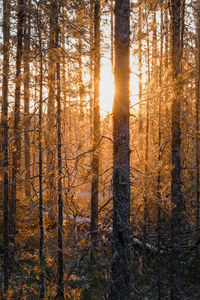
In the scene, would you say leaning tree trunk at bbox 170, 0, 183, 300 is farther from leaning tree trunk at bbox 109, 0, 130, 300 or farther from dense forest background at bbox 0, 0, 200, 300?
leaning tree trunk at bbox 109, 0, 130, 300

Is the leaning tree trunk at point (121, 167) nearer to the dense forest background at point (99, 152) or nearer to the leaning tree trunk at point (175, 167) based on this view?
the dense forest background at point (99, 152)

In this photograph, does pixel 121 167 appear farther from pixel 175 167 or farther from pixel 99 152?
pixel 175 167

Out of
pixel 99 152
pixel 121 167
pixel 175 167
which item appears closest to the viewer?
pixel 121 167

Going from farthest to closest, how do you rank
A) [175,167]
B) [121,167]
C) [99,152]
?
[175,167]
[99,152]
[121,167]

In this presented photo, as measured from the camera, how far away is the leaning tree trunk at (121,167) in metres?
4.93

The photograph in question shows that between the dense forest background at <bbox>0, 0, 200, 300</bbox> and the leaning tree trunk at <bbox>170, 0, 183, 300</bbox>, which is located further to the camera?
the leaning tree trunk at <bbox>170, 0, 183, 300</bbox>

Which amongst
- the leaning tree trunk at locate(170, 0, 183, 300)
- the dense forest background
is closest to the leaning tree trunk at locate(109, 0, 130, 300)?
the dense forest background

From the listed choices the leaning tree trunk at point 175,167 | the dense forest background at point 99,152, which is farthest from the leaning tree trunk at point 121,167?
the leaning tree trunk at point 175,167

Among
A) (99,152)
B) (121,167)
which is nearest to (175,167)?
(99,152)

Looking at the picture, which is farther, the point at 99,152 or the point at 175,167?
the point at 175,167

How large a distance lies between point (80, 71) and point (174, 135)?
10.1 feet

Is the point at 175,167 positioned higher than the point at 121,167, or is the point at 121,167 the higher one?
the point at 121,167

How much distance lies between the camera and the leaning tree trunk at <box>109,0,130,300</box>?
493 cm

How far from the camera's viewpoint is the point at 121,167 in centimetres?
484
